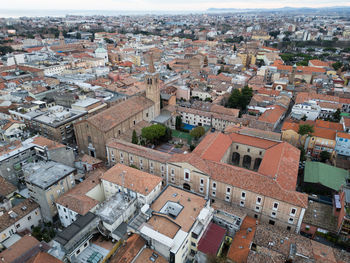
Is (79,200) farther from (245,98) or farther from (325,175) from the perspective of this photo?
(245,98)

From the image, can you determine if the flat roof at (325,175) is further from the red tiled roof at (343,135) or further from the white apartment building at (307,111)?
the white apartment building at (307,111)

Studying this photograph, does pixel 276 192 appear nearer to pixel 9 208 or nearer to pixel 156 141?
pixel 156 141

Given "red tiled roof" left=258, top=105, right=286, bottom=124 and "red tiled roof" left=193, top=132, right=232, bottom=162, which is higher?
"red tiled roof" left=193, top=132, right=232, bottom=162

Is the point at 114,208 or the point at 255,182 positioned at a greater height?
the point at 255,182

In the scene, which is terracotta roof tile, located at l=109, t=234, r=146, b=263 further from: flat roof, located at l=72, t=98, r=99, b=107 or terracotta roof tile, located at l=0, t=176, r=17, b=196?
flat roof, located at l=72, t=98, r=99, b=107

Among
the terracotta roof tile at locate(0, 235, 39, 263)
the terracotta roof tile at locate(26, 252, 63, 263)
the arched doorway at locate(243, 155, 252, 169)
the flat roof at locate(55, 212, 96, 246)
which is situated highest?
the terracotta roof tile at locate(26, 252, 63, 263)

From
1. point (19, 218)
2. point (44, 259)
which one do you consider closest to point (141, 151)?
point (19, 218)

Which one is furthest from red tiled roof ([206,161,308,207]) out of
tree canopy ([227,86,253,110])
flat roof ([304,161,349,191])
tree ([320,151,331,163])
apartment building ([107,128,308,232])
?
tree canopy ([227,86,253,110])

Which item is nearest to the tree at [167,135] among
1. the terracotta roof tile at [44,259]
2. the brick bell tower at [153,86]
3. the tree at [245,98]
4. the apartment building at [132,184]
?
the brick bell tower at [153,86]
